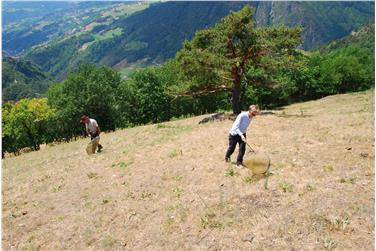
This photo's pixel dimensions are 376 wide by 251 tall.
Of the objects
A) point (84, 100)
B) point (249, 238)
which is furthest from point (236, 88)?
point (84, 100)

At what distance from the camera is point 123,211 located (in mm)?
14438

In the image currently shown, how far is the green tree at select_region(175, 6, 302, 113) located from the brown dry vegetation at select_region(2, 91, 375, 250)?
1451cm

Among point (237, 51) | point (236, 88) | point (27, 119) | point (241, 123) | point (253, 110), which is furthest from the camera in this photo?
point (27, 119)

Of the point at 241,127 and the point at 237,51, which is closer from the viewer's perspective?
the point at 241,127

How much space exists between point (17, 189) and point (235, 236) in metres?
13.2

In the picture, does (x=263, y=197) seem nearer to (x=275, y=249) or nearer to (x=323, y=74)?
(x=275, y=249)

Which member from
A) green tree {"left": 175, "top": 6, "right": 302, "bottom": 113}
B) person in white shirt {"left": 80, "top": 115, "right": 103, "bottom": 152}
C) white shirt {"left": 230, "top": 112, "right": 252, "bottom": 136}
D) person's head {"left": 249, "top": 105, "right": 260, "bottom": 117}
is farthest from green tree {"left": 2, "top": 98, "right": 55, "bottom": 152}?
person's head {"left": 249, "top": 105, "right": 260, "bottom": 117}

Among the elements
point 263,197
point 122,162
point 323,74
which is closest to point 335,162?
point 263,197

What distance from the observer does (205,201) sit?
1413cm

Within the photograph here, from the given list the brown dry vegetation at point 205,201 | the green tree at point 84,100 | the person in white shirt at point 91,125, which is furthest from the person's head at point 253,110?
the green tree at point 84,100

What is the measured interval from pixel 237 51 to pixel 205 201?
997 inches

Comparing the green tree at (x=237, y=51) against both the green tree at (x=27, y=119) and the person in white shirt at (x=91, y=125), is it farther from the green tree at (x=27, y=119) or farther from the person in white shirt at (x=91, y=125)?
the green tree at (x=27, y=119)

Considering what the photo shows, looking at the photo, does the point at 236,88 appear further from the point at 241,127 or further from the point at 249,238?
the point at 249,238

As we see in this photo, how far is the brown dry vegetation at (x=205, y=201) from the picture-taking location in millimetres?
11602
